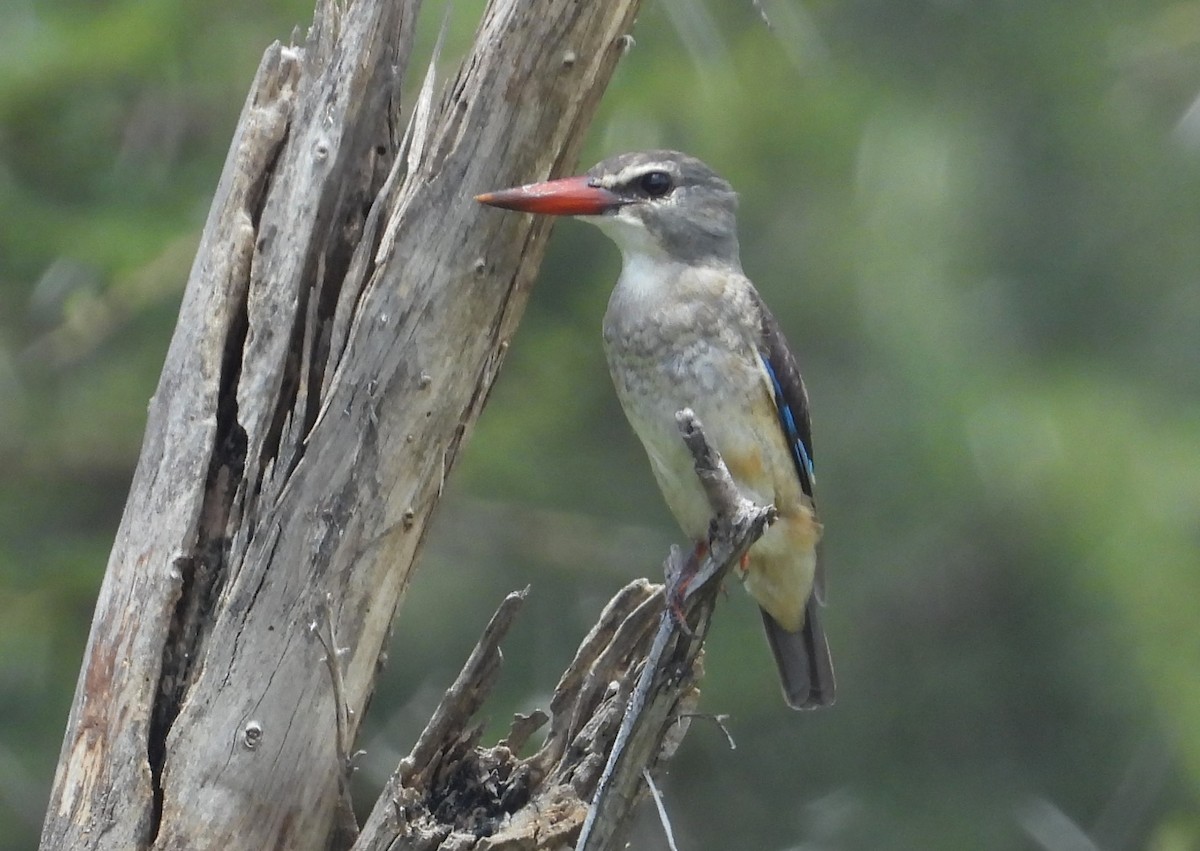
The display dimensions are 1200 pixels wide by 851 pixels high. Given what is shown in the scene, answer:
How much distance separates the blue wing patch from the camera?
417 cm

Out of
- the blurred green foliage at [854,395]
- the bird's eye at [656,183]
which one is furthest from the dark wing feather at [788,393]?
the blurred green foliage at [854,395]

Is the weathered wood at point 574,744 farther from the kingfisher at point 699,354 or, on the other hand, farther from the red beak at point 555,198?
the red beak at point 555,198

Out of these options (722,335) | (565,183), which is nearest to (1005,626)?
(722,335)

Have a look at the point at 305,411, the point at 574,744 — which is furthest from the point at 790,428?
the point at 305,411

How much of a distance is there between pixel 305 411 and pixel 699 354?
3.28 ft

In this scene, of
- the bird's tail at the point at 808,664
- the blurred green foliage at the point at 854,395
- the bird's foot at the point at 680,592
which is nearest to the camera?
the bird's foot at the point at 680,592

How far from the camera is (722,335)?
407 cm

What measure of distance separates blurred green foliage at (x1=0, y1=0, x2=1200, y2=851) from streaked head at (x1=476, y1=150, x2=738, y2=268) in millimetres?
1842

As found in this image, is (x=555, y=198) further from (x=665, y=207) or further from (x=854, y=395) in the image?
(x=854, y=395)

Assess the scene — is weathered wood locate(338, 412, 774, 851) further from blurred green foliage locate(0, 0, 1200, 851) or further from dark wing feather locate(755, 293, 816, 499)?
blurred green foliage locate(0, 0, 1200, 851)

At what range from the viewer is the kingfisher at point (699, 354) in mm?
4023

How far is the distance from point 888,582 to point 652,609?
144 inches

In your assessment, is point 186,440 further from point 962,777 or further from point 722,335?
point 962,777

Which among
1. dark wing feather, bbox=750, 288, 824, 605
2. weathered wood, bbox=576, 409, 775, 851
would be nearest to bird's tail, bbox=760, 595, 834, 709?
dark wing feather, bbox=750, 288, 824, 605
